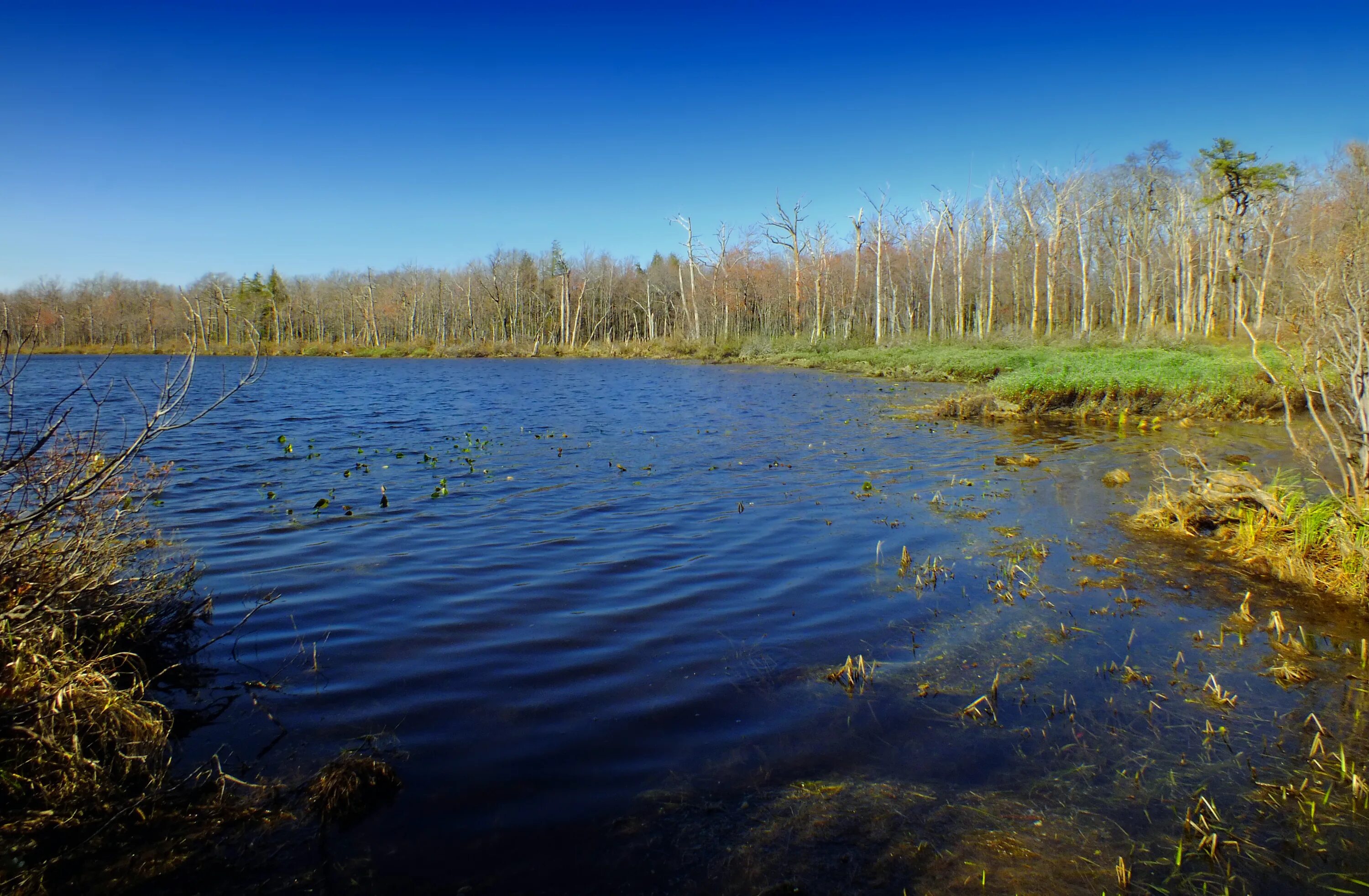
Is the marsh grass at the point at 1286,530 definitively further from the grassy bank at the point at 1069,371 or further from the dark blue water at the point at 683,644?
the grassy bank at the point at 1069,371

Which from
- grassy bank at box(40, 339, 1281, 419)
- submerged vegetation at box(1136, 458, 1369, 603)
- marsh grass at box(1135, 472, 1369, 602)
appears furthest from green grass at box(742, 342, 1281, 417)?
marsh grass at box(1135, 472, 1369, 602)

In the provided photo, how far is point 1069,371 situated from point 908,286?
42095mm

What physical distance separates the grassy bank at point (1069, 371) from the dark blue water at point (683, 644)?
4.16 m

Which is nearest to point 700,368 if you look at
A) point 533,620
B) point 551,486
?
point 551,486

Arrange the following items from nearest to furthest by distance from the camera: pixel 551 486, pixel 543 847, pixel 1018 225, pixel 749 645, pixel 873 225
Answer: pixel 543 847 < pixel 749 645 < pixel 551 486 < pixel 873 225 < pixel 1018 225

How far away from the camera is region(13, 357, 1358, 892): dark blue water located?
4.01 meters

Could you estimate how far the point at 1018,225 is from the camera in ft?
196

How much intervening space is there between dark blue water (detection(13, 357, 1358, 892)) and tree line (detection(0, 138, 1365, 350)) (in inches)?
161

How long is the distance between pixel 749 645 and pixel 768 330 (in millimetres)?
65381

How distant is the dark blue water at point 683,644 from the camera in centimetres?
401

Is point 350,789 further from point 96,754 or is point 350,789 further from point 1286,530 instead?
point 1286,530

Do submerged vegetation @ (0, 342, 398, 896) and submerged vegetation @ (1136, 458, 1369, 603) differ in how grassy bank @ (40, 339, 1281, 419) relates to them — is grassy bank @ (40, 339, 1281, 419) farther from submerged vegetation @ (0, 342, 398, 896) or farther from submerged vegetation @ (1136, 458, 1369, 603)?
submerged vegetation @ (1136, 458, 1369, 603)

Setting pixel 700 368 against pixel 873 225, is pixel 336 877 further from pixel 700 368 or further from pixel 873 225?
pixel 873 225

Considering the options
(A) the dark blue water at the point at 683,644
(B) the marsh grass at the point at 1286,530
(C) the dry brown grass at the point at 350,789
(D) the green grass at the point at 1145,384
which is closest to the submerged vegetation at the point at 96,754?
(C) the dry brown grass at the point at 350,789
